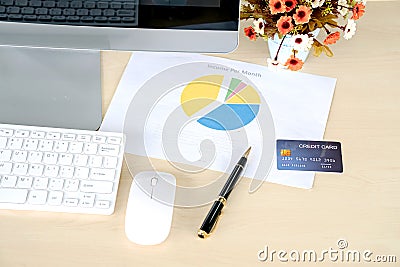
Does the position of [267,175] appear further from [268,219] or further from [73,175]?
[73,175]

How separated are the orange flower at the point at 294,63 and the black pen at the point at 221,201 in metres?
0.19

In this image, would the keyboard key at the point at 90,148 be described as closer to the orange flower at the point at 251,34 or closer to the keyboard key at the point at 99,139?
the keyboard key at the point at 99,139

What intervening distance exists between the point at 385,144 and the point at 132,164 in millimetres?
404

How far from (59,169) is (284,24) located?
16.6 inches

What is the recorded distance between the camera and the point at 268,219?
2.51 ft

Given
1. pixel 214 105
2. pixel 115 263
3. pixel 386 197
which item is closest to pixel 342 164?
pixel 386 197

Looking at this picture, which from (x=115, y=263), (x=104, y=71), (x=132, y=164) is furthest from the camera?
(x=104, y=71)

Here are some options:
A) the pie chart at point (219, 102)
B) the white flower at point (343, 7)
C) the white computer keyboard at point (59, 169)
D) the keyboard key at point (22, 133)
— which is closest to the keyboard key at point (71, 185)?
the white computer keyboard at point (59, 169)

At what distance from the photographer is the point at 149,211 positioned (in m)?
0.72

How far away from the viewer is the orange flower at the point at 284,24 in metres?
0.88

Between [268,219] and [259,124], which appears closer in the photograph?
[268,219]

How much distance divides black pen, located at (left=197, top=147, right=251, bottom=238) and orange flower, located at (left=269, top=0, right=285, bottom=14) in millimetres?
235

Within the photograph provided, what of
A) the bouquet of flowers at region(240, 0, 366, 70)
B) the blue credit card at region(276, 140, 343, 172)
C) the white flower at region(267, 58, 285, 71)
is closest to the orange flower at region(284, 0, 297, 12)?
the bouquet of flowers at region(240, 0, 366, 70)

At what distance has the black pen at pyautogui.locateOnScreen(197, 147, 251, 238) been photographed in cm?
73
